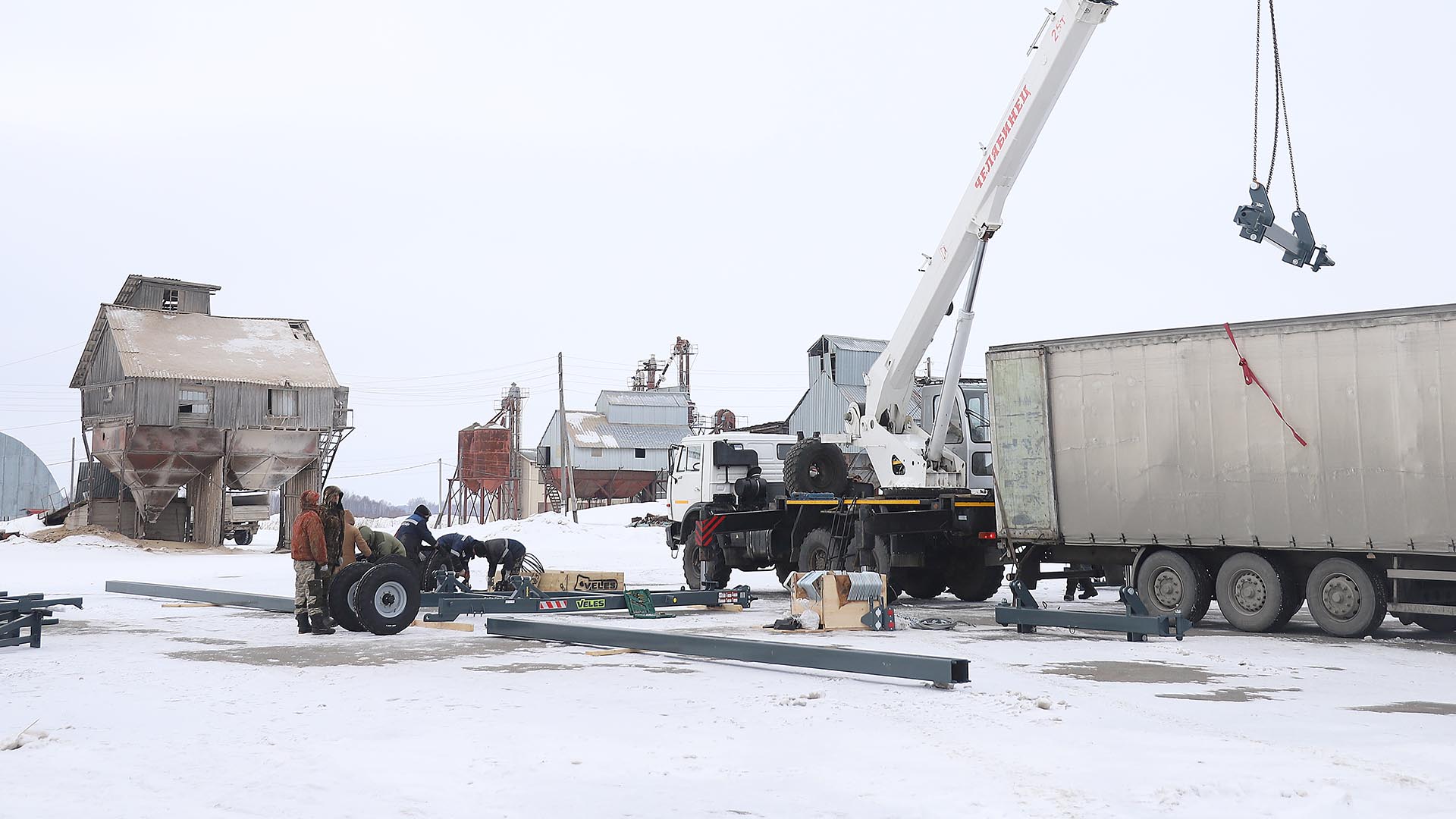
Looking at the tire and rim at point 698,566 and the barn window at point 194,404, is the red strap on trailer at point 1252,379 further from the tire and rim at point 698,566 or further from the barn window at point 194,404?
the barn window at point 194,404

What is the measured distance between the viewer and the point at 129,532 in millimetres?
42812

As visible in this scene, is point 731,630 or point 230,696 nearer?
point 230,696

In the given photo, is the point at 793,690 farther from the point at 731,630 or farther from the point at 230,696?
the point at 731,630

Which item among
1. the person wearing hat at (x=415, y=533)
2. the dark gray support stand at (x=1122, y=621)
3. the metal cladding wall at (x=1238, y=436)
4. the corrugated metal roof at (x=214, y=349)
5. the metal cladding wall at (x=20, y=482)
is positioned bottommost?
the dark gray support stand at (x=1122, y=621)

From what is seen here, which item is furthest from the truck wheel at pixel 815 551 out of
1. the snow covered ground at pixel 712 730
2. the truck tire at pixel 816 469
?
the snow covered ground at pixel 712 730

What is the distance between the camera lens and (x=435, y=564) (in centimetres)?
1772

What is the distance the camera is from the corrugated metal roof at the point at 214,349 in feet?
134

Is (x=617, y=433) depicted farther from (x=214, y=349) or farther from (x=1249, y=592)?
(x=1249, y=592)

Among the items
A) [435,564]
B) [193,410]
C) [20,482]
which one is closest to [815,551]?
[435,564]

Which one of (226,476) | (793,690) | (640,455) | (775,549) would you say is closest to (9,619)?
(793,690)

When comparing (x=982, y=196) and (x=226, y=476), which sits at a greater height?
(x=982, y=196)

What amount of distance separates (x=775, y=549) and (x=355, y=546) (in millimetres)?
8333

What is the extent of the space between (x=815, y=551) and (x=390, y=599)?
7863mm

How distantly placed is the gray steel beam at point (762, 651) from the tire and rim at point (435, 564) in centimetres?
434
